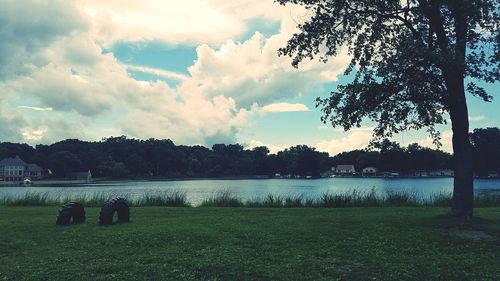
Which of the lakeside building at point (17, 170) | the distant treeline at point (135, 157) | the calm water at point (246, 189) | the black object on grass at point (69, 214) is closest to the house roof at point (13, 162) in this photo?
the lakeside building at point (17, 170)

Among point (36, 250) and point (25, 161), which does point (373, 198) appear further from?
point (25, 161)

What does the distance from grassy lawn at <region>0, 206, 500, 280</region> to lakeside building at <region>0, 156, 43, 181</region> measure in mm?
166879

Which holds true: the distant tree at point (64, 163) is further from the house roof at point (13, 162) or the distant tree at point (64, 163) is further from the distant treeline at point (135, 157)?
the house roof at point (13, 162)

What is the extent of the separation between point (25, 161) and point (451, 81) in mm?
194913

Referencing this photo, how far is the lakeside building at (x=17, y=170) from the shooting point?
167750 mm

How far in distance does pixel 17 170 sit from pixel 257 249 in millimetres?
177832

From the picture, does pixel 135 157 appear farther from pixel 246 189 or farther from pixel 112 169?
pixel 246 189

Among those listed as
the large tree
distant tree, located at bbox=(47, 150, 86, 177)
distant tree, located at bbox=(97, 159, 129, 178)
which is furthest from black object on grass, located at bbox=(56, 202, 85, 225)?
distant tree, located at bbox=(47, 150, 86, 177)

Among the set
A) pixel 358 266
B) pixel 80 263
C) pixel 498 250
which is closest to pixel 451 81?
pixel 498 250

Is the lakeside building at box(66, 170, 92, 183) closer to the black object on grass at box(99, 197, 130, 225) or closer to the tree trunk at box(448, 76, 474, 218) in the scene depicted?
the black object on grass at box(99, 197, 130, 225)

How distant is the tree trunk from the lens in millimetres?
17062

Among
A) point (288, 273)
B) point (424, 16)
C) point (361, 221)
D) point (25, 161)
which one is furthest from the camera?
point (25, 161)

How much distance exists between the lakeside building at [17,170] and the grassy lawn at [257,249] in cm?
16688

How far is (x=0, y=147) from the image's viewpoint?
189125mm
